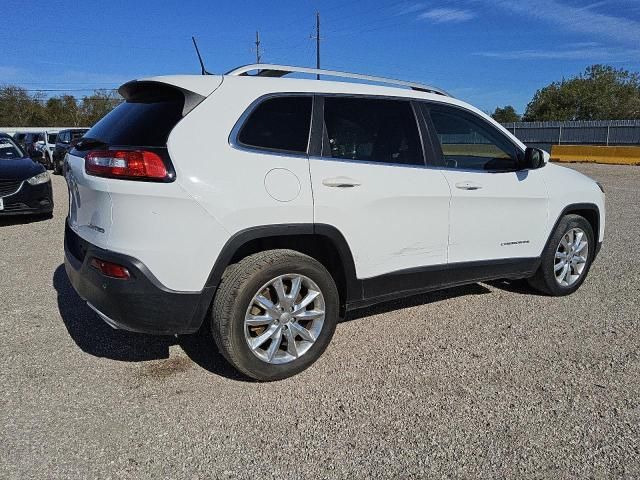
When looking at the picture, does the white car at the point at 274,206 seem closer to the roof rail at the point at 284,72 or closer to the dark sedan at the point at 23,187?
the roof rail at the point at 284,72

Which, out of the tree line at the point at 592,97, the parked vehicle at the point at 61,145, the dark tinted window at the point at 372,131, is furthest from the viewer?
the tree line at the point at 592,97

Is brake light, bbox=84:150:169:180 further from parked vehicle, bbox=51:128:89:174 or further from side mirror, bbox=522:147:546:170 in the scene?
parked vehicle, bbox=51:128:89:174

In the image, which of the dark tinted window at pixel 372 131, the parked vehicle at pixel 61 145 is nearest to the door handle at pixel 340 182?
the dark tinted window at pixel 372 131

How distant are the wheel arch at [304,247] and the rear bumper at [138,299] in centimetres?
18

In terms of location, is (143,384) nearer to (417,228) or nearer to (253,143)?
(253,143)

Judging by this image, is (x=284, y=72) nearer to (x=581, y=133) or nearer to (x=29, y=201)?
(x=29, y=201)

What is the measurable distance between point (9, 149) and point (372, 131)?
8.62 meters

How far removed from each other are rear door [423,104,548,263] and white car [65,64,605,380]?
0.06ft

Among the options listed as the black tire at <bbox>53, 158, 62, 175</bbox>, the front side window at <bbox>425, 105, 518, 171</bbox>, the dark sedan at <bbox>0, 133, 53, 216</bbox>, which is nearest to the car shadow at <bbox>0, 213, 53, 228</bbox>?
the dark sedan at <bbox>0, 133, 53, 216</bbox>

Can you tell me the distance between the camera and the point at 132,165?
272 centimetres

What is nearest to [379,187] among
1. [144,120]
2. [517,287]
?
[144,120]

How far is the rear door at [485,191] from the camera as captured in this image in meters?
3.85

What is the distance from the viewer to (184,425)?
2738 mm

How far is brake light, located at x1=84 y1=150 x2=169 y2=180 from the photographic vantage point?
2.70m
